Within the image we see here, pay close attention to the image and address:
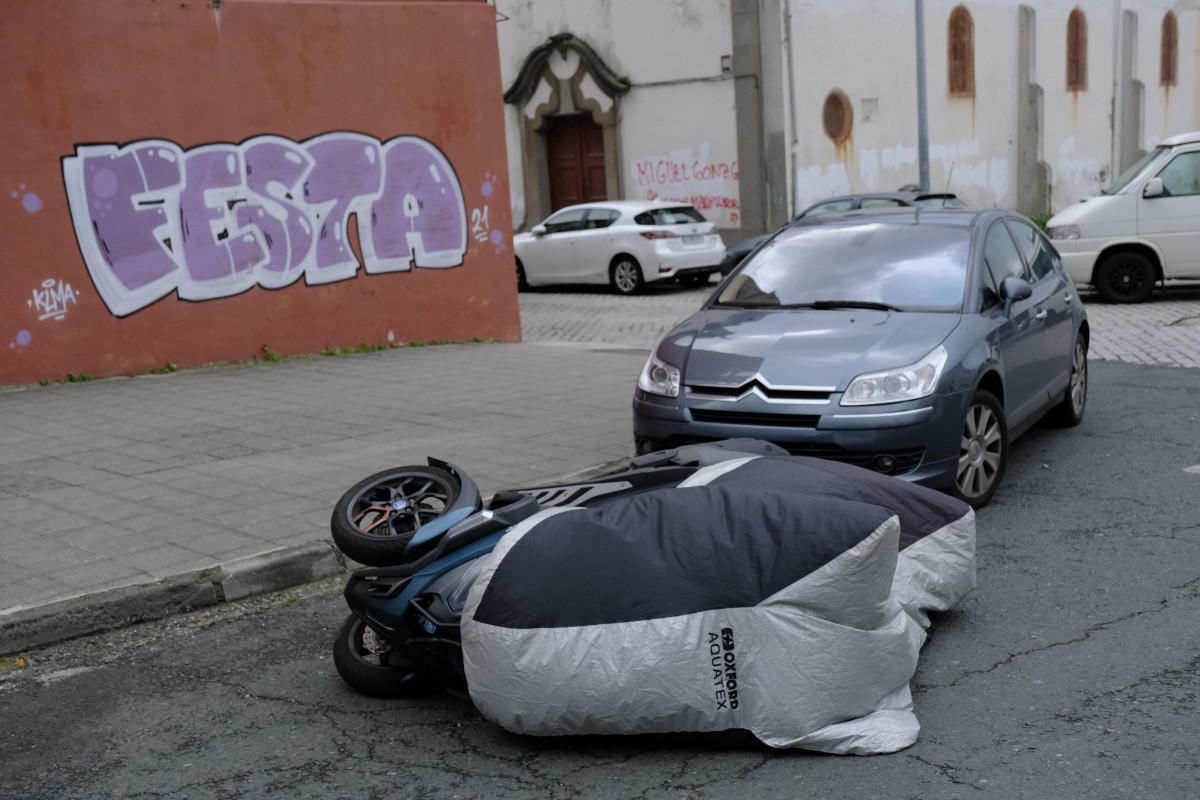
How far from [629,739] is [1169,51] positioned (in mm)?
36437

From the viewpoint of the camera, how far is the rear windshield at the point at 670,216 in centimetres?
1984

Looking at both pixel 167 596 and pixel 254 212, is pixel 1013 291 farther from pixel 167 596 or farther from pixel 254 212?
pixel 254 212

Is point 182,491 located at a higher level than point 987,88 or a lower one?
lower

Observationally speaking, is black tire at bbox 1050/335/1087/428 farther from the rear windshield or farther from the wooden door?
the wooden door

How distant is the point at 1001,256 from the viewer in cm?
742

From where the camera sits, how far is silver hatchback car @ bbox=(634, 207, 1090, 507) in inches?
234

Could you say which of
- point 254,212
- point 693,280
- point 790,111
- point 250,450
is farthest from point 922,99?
point 250,450

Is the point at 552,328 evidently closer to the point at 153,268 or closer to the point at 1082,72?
the point at 153,268

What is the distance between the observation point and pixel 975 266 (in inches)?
273

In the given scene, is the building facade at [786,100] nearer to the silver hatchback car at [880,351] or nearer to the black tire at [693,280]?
the black tire at [693,280]

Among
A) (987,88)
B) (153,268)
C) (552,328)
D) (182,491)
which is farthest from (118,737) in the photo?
(987,88)

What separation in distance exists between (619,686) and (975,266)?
4.18 m

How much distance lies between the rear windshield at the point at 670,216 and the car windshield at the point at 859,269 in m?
12.2

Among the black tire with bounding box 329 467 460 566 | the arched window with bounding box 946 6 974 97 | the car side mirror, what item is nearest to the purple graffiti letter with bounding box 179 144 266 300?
the black tire with bounding box 329 467 460 566
